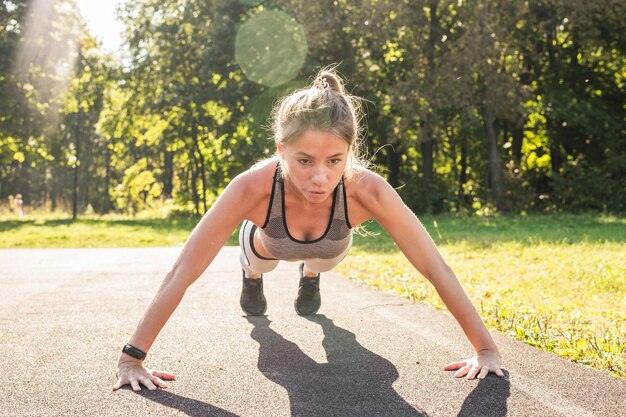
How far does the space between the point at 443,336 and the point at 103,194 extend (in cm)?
4890

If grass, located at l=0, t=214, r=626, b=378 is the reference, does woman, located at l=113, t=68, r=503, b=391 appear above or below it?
above

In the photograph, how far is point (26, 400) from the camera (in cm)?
300

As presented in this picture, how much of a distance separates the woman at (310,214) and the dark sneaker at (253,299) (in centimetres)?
99

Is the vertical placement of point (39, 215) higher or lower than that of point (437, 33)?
lower

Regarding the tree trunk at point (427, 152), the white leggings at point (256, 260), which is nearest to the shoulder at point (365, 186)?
the white leggings at point (256, 260)

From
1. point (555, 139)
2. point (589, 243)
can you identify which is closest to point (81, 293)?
point (589, 243)

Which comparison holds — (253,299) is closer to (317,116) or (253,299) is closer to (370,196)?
(370,196)

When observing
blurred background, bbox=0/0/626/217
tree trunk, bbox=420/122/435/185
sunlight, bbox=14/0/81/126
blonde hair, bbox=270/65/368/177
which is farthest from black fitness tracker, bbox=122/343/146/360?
sunlight, bbox=14/0/81/126

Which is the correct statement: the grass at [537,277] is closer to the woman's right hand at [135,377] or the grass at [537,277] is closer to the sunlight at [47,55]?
the woman's right hand at [135,377]

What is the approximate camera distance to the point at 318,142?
327 cm

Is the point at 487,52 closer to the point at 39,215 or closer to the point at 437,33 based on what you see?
the point at 437,33

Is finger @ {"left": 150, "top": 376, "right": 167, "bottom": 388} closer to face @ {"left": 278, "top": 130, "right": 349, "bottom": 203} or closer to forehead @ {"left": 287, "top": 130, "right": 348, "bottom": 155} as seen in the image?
face @ {"left": 278, "top": 130, "right": 349, "bottom": 203}

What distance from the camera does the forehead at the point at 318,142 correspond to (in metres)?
3.27

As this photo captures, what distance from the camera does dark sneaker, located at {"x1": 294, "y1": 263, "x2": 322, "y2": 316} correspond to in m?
5.21
